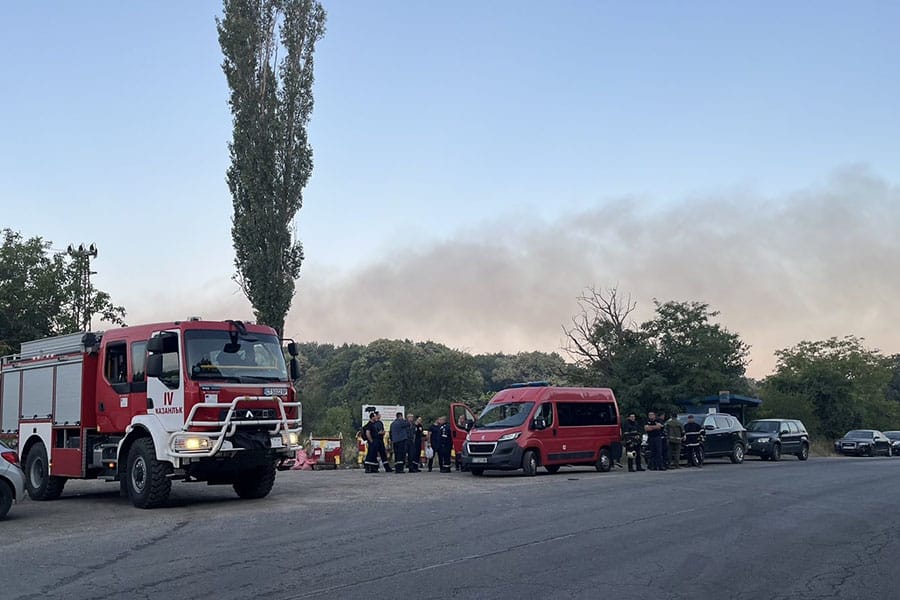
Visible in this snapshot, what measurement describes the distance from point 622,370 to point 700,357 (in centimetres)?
368

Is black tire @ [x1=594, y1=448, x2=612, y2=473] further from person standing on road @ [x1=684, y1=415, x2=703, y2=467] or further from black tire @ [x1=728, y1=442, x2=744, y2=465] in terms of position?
black tire @ [x1=728, y1=442, x2=744, y2=465]

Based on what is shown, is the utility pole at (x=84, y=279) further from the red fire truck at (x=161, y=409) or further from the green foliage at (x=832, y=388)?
the green foliage at (x=832, y=388)

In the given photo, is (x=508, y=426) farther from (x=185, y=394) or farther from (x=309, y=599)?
(x=309, y=599)

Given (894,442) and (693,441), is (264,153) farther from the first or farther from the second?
(894,442)

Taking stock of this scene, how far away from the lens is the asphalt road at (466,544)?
8336 millimetres

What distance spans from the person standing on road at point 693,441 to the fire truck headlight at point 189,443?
61.7 ft

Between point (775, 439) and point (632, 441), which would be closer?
point (632, 441)

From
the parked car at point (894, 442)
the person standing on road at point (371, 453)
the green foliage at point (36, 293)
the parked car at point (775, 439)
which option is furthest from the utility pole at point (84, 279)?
the parked car at point (894, 442)

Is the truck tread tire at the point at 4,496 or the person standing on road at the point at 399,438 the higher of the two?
the person standing on road at the point at 399,438

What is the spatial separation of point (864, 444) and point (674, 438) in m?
20.7

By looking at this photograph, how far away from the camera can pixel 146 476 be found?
Result: 50.6ft

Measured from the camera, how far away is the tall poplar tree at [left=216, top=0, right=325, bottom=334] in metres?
35.6

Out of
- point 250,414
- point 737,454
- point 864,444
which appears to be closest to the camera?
point 250,414

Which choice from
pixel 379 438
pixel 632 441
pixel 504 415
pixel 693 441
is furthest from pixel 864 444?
pixel 379 438
